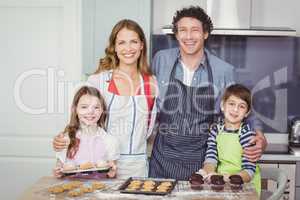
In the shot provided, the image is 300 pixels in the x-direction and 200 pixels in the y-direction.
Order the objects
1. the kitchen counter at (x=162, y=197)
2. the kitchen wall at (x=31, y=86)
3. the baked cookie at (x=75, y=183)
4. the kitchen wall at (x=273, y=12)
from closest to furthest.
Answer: the kitchen counter at (x=162, y=197) < the baked cookie at (x=75, y=183) < the kitchen wall at (x=31, y=86) < the kitchen wall at (x=273, y=12)

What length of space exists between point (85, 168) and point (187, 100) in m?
0.61

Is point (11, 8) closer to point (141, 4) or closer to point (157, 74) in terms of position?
point (141, 4)

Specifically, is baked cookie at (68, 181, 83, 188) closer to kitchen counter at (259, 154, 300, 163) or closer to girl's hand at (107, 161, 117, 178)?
girl's hand at (107, 161, 117, 178)

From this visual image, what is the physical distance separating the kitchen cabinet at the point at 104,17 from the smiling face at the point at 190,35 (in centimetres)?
56

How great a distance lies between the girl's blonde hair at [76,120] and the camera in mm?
2146

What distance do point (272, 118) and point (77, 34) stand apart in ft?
4.35

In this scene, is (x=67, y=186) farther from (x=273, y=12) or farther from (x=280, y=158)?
(x=273, y=12)

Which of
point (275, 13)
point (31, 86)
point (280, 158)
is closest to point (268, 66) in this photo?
point (275, 13)

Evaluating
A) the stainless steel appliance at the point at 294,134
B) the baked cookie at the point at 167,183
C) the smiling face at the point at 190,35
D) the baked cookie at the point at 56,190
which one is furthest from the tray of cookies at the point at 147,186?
the stainless steel appliance at the point at 294,134

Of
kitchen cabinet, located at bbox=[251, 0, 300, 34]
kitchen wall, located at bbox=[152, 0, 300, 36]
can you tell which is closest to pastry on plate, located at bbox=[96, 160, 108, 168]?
kitchen wall, located at bbox=[152, 0, 300, 36]

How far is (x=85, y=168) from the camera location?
2047 millimetres

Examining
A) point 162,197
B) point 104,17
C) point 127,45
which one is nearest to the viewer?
point 162,197

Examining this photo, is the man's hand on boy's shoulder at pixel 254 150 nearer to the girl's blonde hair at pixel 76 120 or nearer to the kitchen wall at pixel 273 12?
the girl's blonde hair at pixel 76 120

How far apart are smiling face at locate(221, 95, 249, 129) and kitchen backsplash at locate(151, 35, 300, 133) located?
Answer: 3.69 ft
